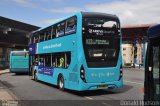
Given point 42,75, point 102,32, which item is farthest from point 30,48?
point 102,32

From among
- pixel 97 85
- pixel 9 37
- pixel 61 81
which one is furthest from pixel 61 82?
pixel 9 37

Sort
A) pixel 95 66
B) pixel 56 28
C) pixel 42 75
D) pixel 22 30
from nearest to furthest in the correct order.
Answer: pixel 95 66 < pixel 56 28 < pixel 42 75 < pixel 22 30

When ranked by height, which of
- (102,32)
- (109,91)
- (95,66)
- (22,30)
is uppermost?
(22,30)

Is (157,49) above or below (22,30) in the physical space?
below

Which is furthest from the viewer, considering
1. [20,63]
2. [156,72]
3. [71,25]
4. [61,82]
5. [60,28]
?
[20,63]

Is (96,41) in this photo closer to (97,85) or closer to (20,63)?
(97,85)

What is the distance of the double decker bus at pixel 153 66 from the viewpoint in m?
6.81

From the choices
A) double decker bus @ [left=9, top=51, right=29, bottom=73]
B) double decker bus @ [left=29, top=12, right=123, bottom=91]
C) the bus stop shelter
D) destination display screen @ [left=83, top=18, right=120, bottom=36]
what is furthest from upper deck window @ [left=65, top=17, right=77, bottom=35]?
the bus stop shelter

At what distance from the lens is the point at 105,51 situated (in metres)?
15.6

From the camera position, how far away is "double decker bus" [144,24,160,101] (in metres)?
6.81

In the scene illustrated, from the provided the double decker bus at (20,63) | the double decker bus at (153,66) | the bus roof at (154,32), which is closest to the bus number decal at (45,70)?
the double decker bus at (153,66)

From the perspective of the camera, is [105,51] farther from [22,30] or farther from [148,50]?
[22,30]

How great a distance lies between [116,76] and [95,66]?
114 cm

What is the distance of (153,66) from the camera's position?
6973 mm
